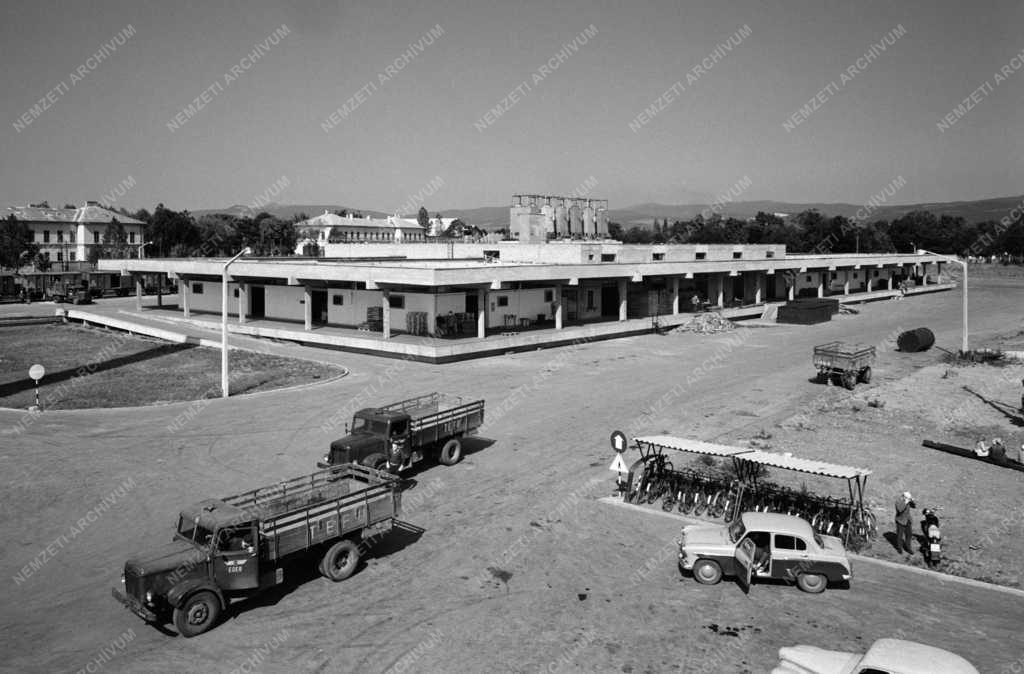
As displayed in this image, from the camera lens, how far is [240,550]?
1252 centimetres

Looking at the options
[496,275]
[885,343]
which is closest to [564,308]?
[496,275]

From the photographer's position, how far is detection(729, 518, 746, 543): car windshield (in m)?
14.1

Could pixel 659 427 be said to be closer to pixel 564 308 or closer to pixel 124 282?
pixel 564 308

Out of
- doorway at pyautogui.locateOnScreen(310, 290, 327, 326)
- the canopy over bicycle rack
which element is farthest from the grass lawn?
the canopy over bicycle rack

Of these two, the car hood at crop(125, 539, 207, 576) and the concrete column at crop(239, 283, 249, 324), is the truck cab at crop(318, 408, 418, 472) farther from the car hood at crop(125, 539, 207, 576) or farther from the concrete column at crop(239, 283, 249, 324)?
the concrete column at crop(239, 283, 249, 324)

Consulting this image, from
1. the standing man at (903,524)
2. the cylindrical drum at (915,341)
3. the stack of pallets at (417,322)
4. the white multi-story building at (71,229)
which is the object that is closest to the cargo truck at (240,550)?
the standing man at (903,524)

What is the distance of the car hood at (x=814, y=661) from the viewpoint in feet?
30.9

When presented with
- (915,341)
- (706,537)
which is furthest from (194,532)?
(915,341)

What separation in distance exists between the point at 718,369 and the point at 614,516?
71.9ft

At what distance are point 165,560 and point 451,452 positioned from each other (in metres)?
10.1

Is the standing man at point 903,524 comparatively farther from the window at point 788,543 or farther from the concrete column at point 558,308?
the concrete column at point 558,308

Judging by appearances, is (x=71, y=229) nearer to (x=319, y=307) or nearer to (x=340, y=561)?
(x=319, y=307)

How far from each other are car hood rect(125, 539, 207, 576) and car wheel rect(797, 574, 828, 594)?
10684 millimetres

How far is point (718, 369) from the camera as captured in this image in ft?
123
